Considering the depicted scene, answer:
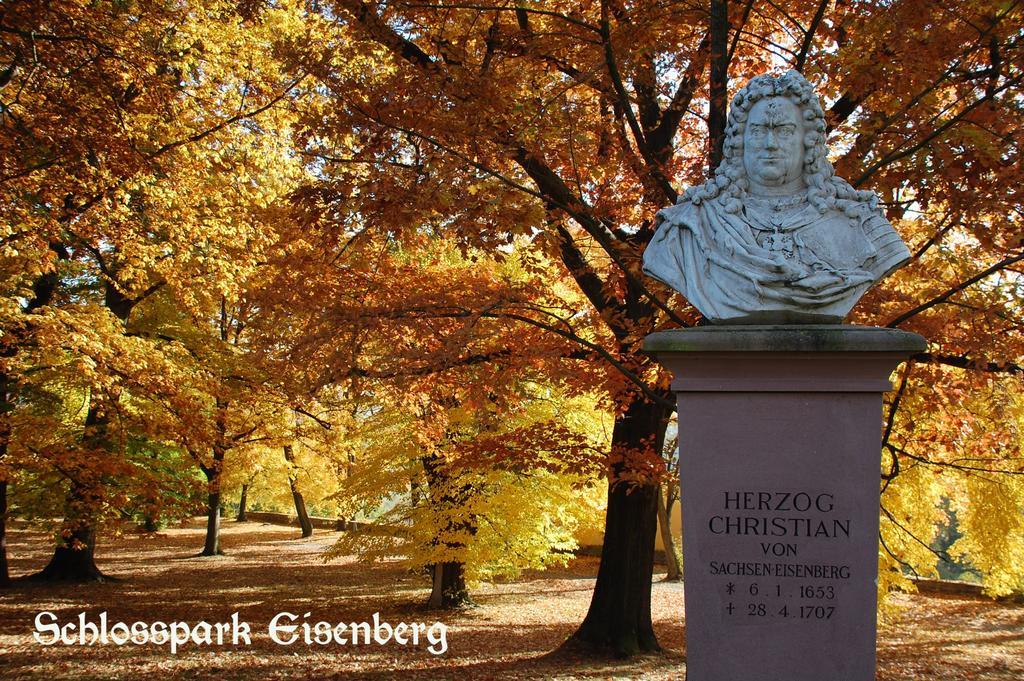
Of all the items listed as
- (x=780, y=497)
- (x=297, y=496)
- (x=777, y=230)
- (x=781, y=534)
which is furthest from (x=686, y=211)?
(x=297, y=496)

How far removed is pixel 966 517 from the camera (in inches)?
647

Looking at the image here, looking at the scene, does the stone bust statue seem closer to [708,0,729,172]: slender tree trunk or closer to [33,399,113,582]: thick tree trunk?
[708,0,729,172]: slender tree trunk

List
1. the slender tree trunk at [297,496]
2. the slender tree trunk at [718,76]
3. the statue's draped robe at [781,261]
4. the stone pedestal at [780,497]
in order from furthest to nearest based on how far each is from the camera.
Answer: the slender tree trunk at [297,496] < the slender tree trunk at [718,76] < the statue's draped robe at [781,261] < the stone pedestal at [780,497]

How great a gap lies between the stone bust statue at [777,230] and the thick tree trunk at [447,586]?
37.9 ft

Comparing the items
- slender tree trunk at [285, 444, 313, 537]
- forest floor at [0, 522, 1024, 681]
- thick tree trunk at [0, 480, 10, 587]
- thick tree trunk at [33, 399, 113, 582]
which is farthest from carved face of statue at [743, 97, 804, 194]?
slender tree trunk at [285, 444, 313, 537]

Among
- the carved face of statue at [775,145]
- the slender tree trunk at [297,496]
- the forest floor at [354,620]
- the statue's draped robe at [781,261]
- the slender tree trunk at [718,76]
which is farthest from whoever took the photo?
the slender tree trunk at [297,496]

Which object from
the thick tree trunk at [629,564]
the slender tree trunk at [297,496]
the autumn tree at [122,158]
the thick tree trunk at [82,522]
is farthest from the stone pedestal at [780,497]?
the slender tree trunk at [297,496]

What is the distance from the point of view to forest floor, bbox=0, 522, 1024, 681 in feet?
31.7

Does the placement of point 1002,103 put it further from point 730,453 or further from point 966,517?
point 966,517

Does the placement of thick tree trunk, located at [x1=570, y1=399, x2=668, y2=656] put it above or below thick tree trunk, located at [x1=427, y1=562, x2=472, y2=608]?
above

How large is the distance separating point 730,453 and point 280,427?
594 inches

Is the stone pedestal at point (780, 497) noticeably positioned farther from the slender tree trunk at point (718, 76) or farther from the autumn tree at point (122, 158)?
the autumn tree at point (122, 158)

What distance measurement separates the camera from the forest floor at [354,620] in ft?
31.7

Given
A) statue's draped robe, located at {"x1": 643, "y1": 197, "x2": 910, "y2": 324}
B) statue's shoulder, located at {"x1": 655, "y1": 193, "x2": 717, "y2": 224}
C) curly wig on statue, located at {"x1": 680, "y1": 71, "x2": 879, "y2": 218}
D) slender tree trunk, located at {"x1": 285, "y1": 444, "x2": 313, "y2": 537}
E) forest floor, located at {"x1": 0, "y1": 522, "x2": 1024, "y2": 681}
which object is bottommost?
forest floor, located at {"x1": 0, "y1": 522, "x2": 1024, "y2": 681}
